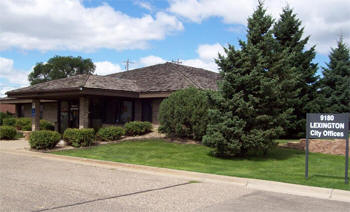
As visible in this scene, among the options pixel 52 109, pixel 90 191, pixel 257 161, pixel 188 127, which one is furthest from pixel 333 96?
pixel 90 191

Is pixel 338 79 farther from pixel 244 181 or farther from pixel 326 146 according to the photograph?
pixel 244 181

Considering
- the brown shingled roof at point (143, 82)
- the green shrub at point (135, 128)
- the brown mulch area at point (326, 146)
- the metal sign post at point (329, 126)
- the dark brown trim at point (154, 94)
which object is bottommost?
the brown mulch area at point (326, 146)

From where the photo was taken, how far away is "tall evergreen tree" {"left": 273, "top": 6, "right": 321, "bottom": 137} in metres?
21.0

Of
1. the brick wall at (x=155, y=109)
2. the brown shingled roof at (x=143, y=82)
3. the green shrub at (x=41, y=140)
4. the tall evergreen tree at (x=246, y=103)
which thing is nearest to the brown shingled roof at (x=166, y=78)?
the brown shingled roof at (x=143, y=82)

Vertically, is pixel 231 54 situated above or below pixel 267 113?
above

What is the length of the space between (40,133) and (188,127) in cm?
731

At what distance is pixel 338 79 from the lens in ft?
107

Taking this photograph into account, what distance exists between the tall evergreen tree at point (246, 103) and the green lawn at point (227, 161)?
75 centimetres

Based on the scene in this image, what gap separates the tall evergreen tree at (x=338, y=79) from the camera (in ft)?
105

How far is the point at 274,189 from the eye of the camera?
879cm

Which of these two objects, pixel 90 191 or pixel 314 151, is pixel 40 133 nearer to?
pixel 90 191

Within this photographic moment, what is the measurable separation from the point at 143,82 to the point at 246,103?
13.0 metres

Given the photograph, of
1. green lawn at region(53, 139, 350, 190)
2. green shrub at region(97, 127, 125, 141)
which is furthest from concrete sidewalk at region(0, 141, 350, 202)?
green shrub at region(97, 127, 125, 141)

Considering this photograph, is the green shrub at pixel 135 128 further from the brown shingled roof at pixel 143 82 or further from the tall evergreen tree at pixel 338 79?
the tall evergreen tree at pixel 338 79
